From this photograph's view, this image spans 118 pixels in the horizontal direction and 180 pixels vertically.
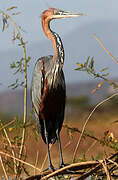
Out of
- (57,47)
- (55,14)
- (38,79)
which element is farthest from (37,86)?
(55,14)

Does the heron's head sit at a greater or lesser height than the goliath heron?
greater

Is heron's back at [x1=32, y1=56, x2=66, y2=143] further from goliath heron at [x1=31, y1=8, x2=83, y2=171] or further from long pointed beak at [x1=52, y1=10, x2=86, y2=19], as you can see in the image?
long pointed beak at [x1=52, y1=10, x2=86, y2=19]

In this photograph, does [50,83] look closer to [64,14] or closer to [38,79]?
[38,79]

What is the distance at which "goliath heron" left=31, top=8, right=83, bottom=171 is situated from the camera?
1465 millimetres

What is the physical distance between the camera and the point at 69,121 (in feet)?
4.71

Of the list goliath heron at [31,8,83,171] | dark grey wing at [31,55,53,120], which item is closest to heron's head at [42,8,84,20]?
goliath heron at [31,8,83,171]

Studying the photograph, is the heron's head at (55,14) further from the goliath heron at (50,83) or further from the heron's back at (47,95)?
the heron's back at (47,95)

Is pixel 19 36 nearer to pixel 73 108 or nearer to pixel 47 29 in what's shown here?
pixel 47 29

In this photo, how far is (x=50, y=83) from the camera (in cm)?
151

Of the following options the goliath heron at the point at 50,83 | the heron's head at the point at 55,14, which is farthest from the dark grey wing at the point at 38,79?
the heron's head at the point at 55,14

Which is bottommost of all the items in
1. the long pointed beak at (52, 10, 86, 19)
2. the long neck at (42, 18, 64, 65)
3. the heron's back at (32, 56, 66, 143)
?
the heron's back at (32, 56, 66, 143)

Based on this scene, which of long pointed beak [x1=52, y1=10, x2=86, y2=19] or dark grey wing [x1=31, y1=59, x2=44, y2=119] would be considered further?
dark grey wing [x1=31, y1=59, x2=44, y2=119]

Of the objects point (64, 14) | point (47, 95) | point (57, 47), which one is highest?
point (64, 14)

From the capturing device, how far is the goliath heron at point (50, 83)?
1.46 m
